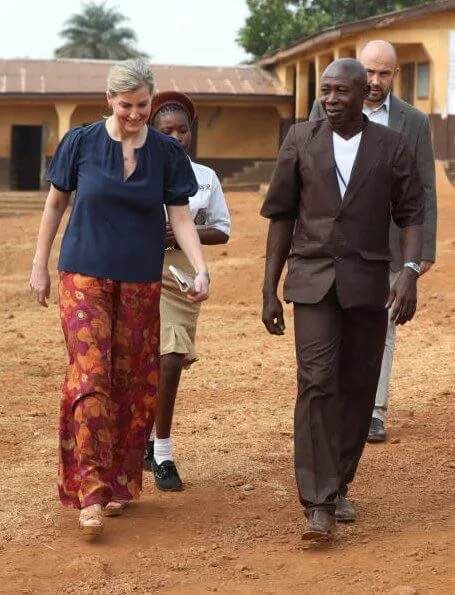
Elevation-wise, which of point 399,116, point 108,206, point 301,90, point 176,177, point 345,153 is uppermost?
point 301,90

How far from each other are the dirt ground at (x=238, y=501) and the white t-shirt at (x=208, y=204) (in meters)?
1.29

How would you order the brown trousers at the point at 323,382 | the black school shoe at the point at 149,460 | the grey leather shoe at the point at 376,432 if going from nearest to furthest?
the brown trousers at the point at 323,382
the black school shoe at the point at 149,460
the grey leather shoe at the point at 376,432

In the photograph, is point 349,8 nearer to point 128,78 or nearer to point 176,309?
point 176,309

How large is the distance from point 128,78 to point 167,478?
79.5 inches

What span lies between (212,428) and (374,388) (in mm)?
2312

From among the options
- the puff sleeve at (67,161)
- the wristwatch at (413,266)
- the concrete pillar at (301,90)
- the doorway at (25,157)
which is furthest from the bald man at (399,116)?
the doorway at (25,157)

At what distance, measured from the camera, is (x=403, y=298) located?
5484 mm

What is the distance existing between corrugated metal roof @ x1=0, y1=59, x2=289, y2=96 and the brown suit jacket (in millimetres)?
24798

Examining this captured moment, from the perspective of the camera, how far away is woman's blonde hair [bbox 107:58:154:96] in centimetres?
525

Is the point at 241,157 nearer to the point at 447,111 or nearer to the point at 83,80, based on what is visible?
the point at 83,80

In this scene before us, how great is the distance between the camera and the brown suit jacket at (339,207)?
536 centimetres

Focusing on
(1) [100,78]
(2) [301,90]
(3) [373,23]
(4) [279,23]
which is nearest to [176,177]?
(3) [373,23]

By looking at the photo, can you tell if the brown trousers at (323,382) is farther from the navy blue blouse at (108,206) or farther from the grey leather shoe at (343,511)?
the navy blue blouse at (108,206)

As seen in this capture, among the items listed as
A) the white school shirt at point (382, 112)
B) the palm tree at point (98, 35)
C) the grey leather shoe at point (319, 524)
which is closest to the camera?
the grey leather shoe at point (319, 524)
